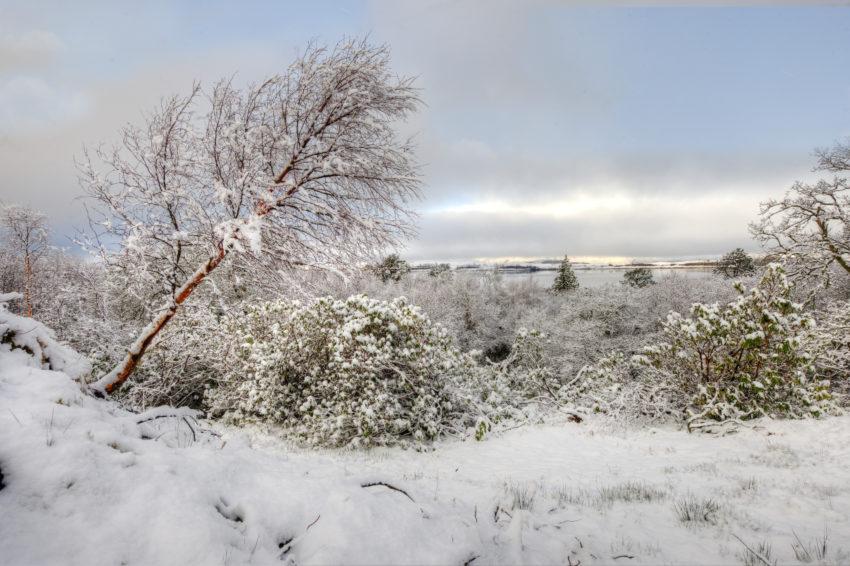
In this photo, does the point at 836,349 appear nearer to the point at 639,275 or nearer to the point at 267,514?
the point at 267,514

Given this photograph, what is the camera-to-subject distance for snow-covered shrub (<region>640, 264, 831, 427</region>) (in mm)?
8492

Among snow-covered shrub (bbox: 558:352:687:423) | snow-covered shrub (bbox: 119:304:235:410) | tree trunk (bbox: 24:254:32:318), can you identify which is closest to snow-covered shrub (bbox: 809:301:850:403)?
snow-covered shrub (bbox: 558:352:687:423)

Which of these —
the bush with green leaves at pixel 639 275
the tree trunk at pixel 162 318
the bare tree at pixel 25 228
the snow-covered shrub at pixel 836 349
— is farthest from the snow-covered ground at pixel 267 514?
the bush with green leaves at pixel 639 275

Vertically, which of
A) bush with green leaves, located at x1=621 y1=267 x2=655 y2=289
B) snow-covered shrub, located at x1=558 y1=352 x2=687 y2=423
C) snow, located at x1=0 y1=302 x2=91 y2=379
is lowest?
snow-covered shrub, located at x1=558 y1=352 x2=687 y2=423

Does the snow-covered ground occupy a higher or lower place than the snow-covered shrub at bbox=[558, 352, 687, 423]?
higher

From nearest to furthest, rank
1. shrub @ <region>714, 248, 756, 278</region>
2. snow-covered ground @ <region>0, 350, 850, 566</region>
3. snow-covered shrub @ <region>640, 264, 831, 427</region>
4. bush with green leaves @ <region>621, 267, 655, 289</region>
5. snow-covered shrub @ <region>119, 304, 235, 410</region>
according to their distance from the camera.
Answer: snow-covered ground @ <region>0, 350, 850, 566</region>
snow-covered shrub @ <region>640, 264, 831, 427</region>
snow-covered shrub @ <region>119, 304, 235, 410</region>
shrub @ <region>714, 248, 756, 278</region>
bush with green leaves @ <region>621, 267, 655, 289</region>

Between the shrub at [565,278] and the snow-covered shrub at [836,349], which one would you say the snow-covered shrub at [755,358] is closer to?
the snow-covered shrub at [836,349]

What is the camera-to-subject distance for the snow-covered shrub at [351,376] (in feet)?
31.1

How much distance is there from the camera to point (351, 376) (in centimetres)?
981

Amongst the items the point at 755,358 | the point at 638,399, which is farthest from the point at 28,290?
the point at 755,358

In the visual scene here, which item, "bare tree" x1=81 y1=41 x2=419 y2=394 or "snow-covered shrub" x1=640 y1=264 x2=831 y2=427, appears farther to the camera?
"snow-covered shrub" x1=640 y1=264 x2=831 y2=427

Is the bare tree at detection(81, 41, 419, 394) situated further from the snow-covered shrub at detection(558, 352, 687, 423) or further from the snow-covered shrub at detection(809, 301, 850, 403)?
the snow-covered shrub at detection(809, 301, 850, 403)

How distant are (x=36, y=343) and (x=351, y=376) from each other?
7.11 meters

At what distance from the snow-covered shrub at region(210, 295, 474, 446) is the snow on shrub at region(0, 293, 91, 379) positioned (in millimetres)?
5899
